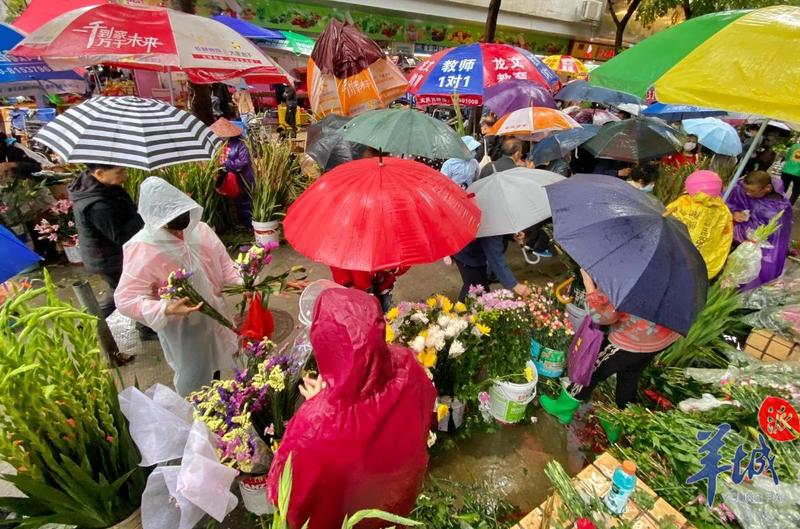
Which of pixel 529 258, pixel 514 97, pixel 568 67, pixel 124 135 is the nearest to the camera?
pixel 124 135

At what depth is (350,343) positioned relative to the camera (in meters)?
1.04

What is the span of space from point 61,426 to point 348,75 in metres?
3.77

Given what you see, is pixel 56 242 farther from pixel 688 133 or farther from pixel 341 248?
pixel 688 133

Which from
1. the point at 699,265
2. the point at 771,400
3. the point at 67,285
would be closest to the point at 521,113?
the point at 699,265

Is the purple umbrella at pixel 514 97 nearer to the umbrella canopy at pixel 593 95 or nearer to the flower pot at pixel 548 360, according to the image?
the umbrella canopy at pixel 593 95

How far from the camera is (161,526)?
1562 mm

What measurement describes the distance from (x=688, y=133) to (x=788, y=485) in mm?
7061

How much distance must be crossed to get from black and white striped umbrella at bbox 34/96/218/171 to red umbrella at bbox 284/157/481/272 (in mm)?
926

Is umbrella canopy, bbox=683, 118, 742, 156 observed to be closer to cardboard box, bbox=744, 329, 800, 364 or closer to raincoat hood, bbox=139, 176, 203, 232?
cardboard box, bbox=744, 329, 800, 364

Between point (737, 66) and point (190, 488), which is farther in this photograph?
point (737, 66)

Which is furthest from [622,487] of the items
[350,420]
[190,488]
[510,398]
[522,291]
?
[190,488]

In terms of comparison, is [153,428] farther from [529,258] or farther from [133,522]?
[529,258]

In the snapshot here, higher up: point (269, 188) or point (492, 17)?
point (492, 17)

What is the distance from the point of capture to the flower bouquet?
2016 millimetres
